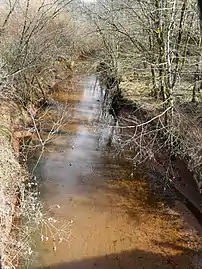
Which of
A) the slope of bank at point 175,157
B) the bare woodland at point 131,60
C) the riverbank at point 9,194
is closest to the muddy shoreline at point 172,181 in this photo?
the slope of bank at point 175,157

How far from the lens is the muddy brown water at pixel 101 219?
26.7ft

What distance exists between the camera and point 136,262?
8.09m

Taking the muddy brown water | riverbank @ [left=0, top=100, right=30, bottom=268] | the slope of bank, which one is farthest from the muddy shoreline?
riverbank @ [left=0, top=100, right=30, bottom=268]

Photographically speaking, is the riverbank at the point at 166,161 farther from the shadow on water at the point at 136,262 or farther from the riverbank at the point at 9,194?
the riverbank at the point at 9,194

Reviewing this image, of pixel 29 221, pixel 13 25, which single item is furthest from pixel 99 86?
pixel 29 221

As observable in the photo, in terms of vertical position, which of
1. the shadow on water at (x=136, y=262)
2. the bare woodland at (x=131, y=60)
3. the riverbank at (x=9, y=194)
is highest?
the bare woodland at (x=131, y=60)

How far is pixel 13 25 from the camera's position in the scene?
1611cm

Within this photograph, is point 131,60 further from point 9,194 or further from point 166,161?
point 9,194

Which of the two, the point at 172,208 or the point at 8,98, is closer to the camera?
the point at 172,208

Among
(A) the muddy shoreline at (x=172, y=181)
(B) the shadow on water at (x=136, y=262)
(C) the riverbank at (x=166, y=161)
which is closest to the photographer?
(B) the shadow on water at (x=136, y=262)

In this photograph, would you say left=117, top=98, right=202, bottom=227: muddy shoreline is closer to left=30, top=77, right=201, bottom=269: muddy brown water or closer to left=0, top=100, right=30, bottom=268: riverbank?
left=30, top=77, right=201, bottom=269: muddy brown water

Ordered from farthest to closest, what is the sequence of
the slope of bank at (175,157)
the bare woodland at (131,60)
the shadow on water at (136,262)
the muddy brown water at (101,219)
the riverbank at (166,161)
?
the bare woodland at (131,60) → the slope of bank at (175,157) → the riverbank at (166,161) → the muddy brown water at (101,219) → the shadow on water at (136,262)

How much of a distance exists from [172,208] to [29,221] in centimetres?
406

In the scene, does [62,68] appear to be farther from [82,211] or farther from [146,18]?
[82,211]
